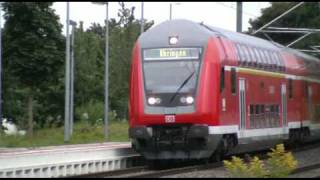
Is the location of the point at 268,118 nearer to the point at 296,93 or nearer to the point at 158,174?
the point at 296,93

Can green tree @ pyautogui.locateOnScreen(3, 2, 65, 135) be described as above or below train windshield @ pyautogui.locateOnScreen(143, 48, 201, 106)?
above

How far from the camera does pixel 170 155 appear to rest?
1842 centimetres

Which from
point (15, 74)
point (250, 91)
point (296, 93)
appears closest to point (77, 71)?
point (15, 74)

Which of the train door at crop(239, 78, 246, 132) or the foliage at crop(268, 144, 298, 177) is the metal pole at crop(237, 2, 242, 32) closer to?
the train door at crop(239, 78, 246, 132)

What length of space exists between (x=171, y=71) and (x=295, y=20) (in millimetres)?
33302

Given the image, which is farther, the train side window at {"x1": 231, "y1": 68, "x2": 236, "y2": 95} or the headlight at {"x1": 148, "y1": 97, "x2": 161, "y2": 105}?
the train side window at {"x1": 231, "y1": 68, "x2": 236, "y2": 95}

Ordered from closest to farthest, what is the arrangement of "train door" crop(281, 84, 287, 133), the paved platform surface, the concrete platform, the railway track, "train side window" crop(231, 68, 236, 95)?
the railway track < the concrete platform < the paved platform surface < "train side window" crop(231, 68, 236, 95) < "train door" crop(281, 84, 287, 133)

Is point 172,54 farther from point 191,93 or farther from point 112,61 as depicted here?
point 112,61

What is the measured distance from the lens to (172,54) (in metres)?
18.9

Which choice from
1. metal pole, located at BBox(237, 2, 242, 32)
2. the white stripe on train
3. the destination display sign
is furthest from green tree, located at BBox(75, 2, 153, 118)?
the destination display sign

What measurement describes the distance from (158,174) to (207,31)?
14.7ft

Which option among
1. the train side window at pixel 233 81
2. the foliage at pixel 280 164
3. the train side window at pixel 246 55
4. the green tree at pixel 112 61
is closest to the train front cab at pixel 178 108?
the train side window at pixel 233 81

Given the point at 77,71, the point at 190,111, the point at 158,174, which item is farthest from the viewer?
the point at 77,71

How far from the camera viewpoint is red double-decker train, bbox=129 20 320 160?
60.1 feet
